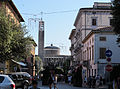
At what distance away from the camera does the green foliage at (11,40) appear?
28609mm

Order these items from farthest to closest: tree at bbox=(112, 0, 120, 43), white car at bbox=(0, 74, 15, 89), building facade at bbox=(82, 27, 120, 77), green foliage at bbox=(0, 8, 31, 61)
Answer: building facade at bbox=(82, 27, 120, 77)
green foliage at bbox=(0, 8, 31, 61)
tree at bbox=(112, 0, 120, 43)
white car at bbox=(0, 74, 15, 89)

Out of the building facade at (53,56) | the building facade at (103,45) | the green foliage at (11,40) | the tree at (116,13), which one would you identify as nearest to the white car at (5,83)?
the tree at (116,13)

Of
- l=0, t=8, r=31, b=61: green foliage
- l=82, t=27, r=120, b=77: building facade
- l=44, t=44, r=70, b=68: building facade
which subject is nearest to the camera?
l=0, t=8, r=31, b=61: green foliage

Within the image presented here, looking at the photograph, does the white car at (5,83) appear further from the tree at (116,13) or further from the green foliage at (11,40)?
the green foliage at (11,40)

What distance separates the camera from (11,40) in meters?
30.6

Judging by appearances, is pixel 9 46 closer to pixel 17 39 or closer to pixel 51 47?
pixel 17 39

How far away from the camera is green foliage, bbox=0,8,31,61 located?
28.6 metres

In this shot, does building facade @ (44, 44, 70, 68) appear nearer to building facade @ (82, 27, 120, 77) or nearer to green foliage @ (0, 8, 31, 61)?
building facade @ (82, 27, 120, 77)

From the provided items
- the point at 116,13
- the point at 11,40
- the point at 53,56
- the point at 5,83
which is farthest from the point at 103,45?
the point at 53,56

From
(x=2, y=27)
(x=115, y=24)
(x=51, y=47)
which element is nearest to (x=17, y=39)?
(x=2, y=27)

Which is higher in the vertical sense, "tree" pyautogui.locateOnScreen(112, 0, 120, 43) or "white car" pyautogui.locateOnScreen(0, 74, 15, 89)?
"tree" pyautogui.locateOnScreen(112, 0, 120, 43)

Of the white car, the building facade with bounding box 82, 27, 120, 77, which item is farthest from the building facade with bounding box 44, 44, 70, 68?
the white car

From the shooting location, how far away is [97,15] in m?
64.7

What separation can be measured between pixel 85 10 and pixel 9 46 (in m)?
36.5
